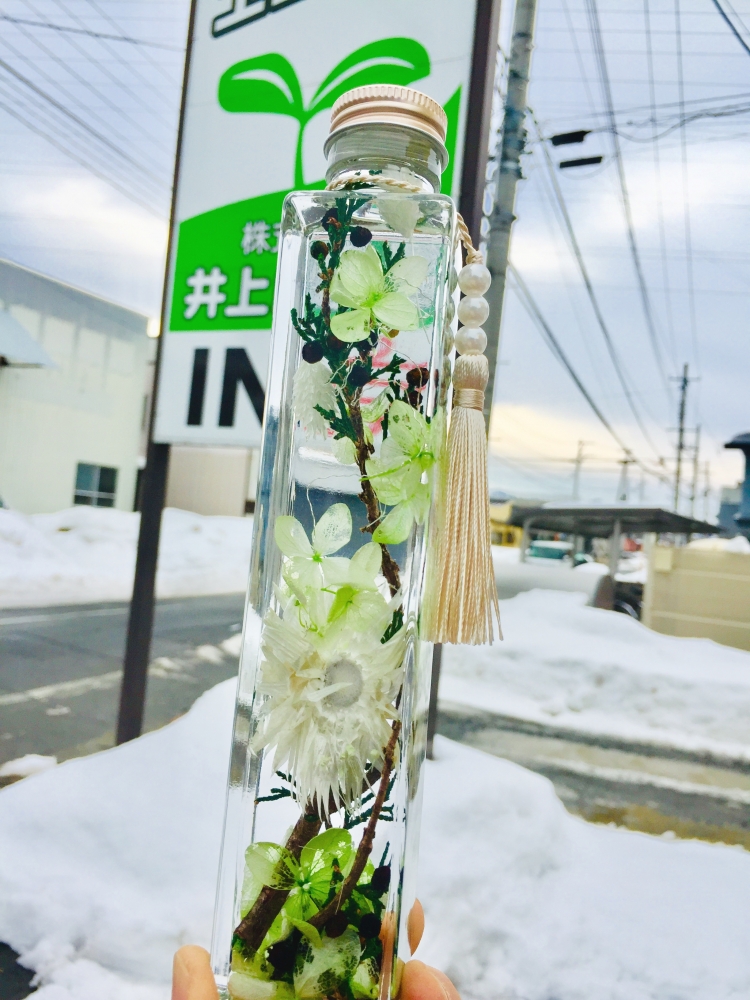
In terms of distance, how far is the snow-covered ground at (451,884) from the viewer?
0.57 meters

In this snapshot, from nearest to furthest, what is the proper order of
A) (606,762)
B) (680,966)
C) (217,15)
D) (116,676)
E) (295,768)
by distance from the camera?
(295,768)
(680,966)
(217,15)
(606,762)
(116,676)

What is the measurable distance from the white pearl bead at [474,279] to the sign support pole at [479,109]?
14.0 inches

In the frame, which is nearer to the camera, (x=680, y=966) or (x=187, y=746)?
(x=680, y=966)

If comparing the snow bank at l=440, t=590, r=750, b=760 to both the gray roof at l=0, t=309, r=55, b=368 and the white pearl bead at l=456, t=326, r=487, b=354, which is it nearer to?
the white pearl bead at l=456, t=326, r=487, b=354

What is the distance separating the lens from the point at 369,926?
11.4 inches

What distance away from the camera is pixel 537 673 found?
1017 mm

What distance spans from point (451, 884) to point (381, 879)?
1.36 ft

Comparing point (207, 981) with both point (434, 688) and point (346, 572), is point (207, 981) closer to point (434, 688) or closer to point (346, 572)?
point (346, 572)

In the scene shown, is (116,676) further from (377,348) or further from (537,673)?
(377,348)

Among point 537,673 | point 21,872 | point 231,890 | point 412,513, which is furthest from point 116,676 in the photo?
point 412,513

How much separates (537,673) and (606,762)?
0.53ft

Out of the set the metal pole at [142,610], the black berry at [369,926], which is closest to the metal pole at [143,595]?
the metal pole at [142,610]

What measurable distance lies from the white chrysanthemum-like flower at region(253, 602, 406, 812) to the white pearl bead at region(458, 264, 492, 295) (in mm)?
183

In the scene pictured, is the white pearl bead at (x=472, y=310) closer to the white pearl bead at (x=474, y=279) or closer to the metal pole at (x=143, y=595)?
the white pearl bead at (x=474, y=279)
